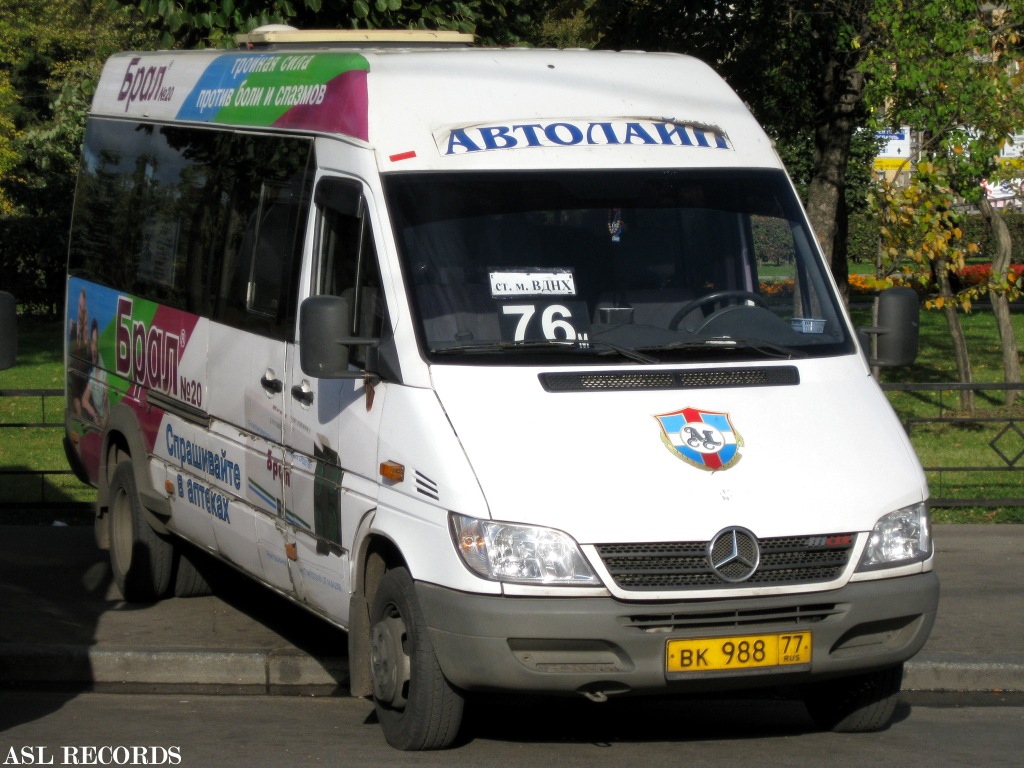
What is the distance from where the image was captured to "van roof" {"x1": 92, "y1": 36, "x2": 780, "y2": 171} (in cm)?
630

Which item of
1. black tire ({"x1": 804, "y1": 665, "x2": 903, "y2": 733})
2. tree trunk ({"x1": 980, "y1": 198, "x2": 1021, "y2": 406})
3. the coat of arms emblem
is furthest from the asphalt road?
tree trunk ({"x1": 980, "y1": 198, "x2": 1021, "y2": 406})

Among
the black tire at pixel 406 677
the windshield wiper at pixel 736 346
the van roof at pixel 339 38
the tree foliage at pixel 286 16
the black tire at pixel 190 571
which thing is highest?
the tree foliage at pixel 286 16

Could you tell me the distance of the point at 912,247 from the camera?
14.8 m

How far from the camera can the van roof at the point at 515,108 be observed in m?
→ 6.30

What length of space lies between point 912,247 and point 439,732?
1025 cm

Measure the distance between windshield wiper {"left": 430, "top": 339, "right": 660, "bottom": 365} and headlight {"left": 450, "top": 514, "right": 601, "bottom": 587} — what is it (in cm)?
79

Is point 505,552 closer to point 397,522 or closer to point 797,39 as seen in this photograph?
point 397,522

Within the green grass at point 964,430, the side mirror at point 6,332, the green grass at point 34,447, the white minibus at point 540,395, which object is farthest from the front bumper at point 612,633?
the green grass at point 34,447

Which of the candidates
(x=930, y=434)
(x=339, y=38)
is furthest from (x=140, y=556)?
(x=930, y=434)

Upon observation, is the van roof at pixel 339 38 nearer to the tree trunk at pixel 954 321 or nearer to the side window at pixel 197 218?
the side window at pixel 197 218

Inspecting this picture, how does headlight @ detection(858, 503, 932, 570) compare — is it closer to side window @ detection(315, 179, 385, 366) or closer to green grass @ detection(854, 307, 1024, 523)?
side window @ detection(315, 179, 385, 366)

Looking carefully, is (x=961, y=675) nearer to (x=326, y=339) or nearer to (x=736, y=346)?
(x=736, y=346)

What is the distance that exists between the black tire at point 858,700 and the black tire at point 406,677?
1.60 meters

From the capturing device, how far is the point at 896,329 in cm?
652
